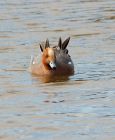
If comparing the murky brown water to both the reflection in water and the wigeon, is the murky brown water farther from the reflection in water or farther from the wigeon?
the wigeon

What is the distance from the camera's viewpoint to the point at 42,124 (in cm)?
1020

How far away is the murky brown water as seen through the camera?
10.0 metres

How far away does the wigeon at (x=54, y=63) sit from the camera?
577 inches

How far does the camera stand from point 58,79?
1425 centimetres

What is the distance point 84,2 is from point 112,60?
8.75 m

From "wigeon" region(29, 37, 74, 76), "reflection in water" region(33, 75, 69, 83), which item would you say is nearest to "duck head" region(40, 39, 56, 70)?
"wigeon" region(29, 37, 74, 76)

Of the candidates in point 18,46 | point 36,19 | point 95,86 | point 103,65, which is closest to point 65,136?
point 95,86

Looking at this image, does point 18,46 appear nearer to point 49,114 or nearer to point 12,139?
point 49,114

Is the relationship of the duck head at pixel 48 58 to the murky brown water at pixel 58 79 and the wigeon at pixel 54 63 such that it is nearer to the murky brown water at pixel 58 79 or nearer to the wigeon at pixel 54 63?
the wigeon at pixel 54 63

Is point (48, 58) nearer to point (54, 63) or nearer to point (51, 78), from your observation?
point (54, 63)

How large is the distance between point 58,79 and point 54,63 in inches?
21.3

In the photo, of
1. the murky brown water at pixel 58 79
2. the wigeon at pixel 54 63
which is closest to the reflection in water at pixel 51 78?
the murky brown water at pixel 58 79

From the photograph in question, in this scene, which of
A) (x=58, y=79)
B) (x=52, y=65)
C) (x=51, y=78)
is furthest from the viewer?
(x=52, y=65)

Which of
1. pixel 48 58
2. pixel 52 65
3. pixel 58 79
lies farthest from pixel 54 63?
pixel 58 79
